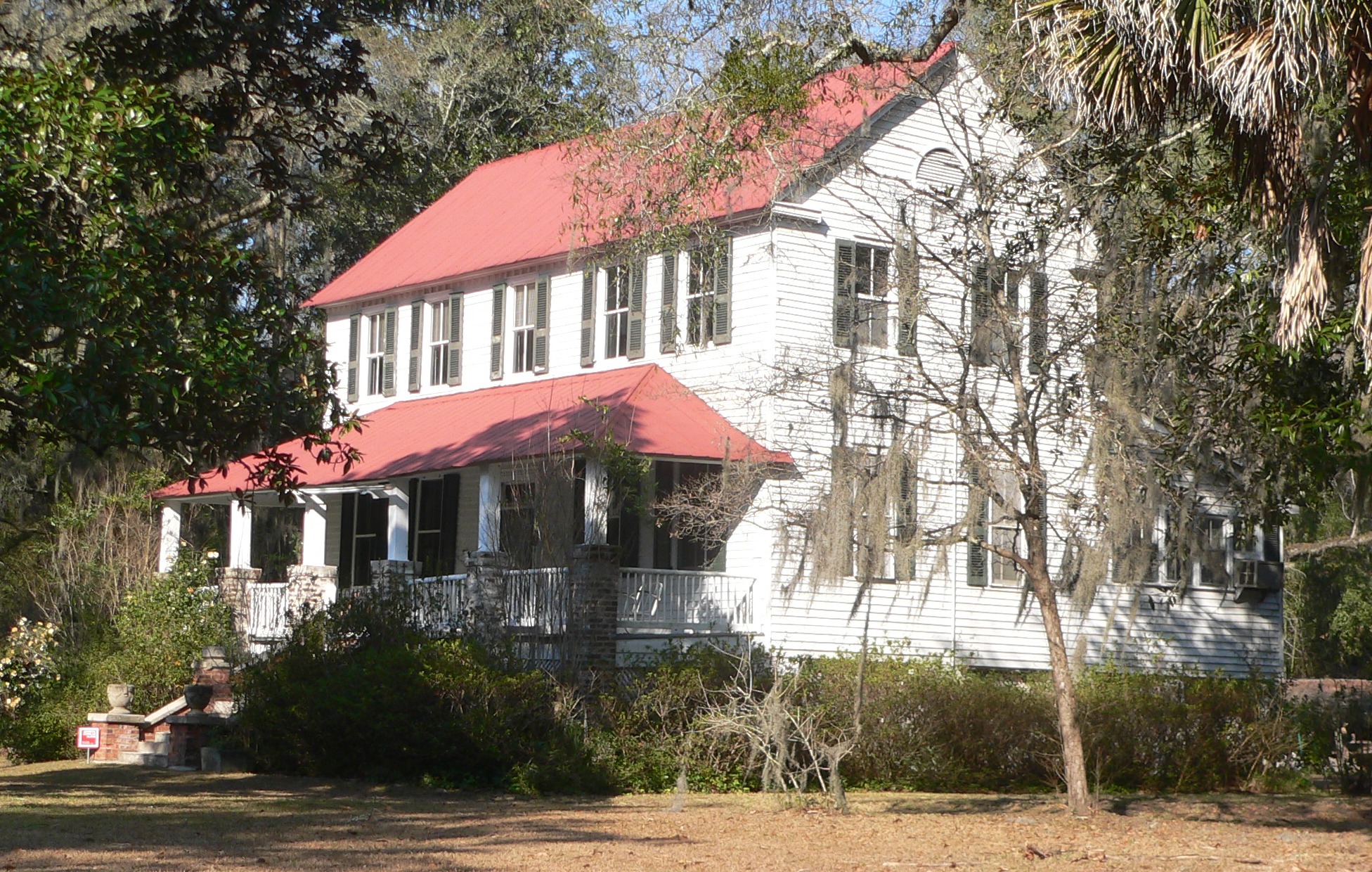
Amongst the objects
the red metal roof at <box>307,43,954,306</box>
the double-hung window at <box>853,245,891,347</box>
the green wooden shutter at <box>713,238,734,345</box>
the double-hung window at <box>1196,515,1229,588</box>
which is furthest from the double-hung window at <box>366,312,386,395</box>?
the double-hung window at <box>1196,515,1229,588</box>

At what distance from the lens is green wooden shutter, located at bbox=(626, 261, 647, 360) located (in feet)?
78.6

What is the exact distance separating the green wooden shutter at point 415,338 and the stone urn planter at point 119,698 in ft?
25.2

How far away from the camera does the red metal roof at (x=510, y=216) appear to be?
20.9 metres

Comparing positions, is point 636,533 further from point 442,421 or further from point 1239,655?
point 1239,655

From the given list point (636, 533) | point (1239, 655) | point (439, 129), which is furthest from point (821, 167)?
point (439, 129)

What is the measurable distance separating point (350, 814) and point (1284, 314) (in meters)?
8.99

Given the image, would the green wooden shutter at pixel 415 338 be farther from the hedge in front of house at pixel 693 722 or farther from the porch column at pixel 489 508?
the hedge in front of house at pixel 693 722

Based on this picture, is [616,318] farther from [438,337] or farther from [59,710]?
[59,710]

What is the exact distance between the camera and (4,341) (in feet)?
41.9

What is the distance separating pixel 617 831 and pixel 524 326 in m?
13.2

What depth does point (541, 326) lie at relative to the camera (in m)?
25.5

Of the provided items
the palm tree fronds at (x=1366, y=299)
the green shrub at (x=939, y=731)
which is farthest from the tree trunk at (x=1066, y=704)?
the palm tree fronds at (x=1366, y=299)

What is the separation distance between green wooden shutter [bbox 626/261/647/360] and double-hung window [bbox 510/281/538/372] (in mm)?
2152

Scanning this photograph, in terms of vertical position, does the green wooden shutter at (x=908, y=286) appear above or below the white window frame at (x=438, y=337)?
below
